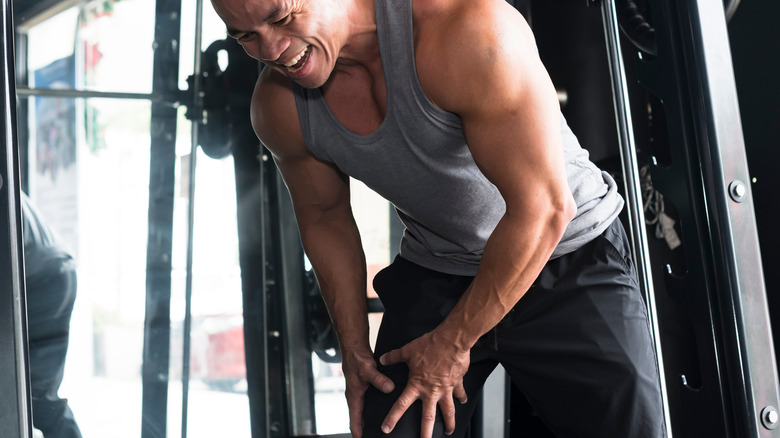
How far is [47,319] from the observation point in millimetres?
2162

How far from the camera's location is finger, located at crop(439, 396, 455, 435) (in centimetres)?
137

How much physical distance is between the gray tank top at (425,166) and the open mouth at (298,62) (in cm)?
12

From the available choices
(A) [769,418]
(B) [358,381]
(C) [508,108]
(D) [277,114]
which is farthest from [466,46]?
(A) [769,418]

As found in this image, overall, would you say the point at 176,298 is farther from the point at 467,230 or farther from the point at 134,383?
the point at 467,230

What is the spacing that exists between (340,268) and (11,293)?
0.69 m

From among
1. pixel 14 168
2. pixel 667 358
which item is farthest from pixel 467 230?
pixel 667 358

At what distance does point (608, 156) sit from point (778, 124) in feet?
1.57

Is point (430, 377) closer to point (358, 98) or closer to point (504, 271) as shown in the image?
point (504, 271)

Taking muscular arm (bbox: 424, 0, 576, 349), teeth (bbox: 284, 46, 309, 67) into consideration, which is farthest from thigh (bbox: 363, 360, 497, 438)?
teeth (bbox: 284, 46, 309, 67)

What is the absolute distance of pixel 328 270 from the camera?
1574mm

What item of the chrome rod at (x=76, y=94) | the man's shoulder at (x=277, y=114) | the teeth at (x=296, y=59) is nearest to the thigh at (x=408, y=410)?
the man's shoulder at (x=277, y=114)

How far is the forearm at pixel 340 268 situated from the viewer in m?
1.55

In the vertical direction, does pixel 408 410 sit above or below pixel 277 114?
below

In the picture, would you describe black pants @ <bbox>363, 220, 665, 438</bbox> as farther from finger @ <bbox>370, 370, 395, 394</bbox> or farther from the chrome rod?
the chrome rod
